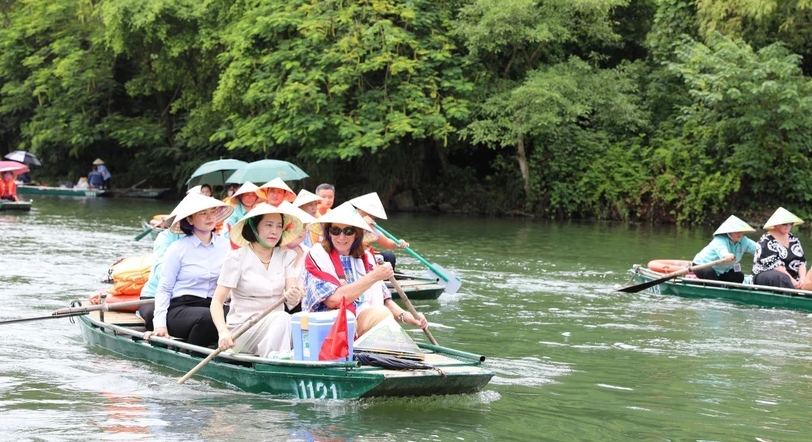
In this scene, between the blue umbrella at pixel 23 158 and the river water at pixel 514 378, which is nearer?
the river water at pixel 514 378

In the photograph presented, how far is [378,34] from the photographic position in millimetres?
28719

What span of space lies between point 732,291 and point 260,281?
7585mm

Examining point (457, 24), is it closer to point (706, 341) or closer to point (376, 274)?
point (706, 341)

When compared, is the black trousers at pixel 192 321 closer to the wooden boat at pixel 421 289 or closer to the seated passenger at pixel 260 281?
the seated passenger at pixel 260 281

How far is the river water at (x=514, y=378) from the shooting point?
755 cm

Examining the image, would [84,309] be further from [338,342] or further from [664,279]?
[664,279]

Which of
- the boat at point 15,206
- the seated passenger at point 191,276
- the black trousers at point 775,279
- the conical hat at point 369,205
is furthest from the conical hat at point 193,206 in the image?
the boat at point 15,206

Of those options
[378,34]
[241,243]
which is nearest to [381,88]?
[378,34]

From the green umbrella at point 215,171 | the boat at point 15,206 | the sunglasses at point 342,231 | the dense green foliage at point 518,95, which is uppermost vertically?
the dense green foliage at point 518,95

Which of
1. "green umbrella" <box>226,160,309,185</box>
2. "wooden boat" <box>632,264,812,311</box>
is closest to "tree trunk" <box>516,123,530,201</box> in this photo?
"green umbrella" <box>226,160,309,185</box>

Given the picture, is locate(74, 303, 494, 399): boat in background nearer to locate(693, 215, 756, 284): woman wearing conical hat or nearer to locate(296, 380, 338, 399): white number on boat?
locate(296, 380, 338, 399): white number on boat

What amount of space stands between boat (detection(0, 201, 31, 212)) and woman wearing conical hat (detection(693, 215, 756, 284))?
16.8m

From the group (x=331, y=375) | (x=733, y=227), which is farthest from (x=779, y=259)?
(x=331, y=375)

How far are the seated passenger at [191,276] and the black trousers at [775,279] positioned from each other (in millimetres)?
7424
